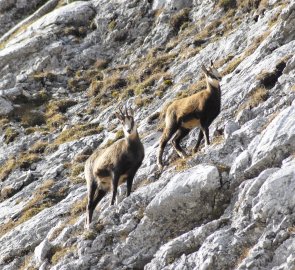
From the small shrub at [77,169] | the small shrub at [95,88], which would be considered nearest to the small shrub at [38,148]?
the small shrub at [77,169]

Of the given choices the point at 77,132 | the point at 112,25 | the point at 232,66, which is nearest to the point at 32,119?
the point at 77,132

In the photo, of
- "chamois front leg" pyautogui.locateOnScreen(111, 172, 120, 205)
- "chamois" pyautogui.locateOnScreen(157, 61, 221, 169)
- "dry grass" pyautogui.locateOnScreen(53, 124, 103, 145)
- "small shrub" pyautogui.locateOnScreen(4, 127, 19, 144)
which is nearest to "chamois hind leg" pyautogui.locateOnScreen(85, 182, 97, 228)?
"chamois front leg" pyautogui.locateOnScreen(111, 172, 120, 205)

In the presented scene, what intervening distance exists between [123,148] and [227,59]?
12.7 m

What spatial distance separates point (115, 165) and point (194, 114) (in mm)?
3136

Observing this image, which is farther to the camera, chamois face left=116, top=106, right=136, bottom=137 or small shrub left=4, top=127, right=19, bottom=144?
small shrub left=4, top=127, right=19, bottom=144

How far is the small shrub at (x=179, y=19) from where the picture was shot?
37.7 m

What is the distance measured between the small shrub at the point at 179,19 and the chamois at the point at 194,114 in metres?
18.2

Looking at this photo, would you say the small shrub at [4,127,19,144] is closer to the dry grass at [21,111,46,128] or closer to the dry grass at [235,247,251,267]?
the dry grass at [21,111,46,128]

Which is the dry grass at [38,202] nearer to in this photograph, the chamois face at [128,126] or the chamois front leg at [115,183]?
the chamois front leg at [115,183]

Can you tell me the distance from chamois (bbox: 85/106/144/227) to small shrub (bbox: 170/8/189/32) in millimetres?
20583

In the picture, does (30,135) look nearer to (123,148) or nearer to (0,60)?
(0,60)

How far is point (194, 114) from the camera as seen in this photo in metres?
18.9

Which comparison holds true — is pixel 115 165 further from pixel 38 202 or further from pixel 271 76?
pixel 38 202

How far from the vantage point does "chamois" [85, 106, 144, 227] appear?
56.6ft
